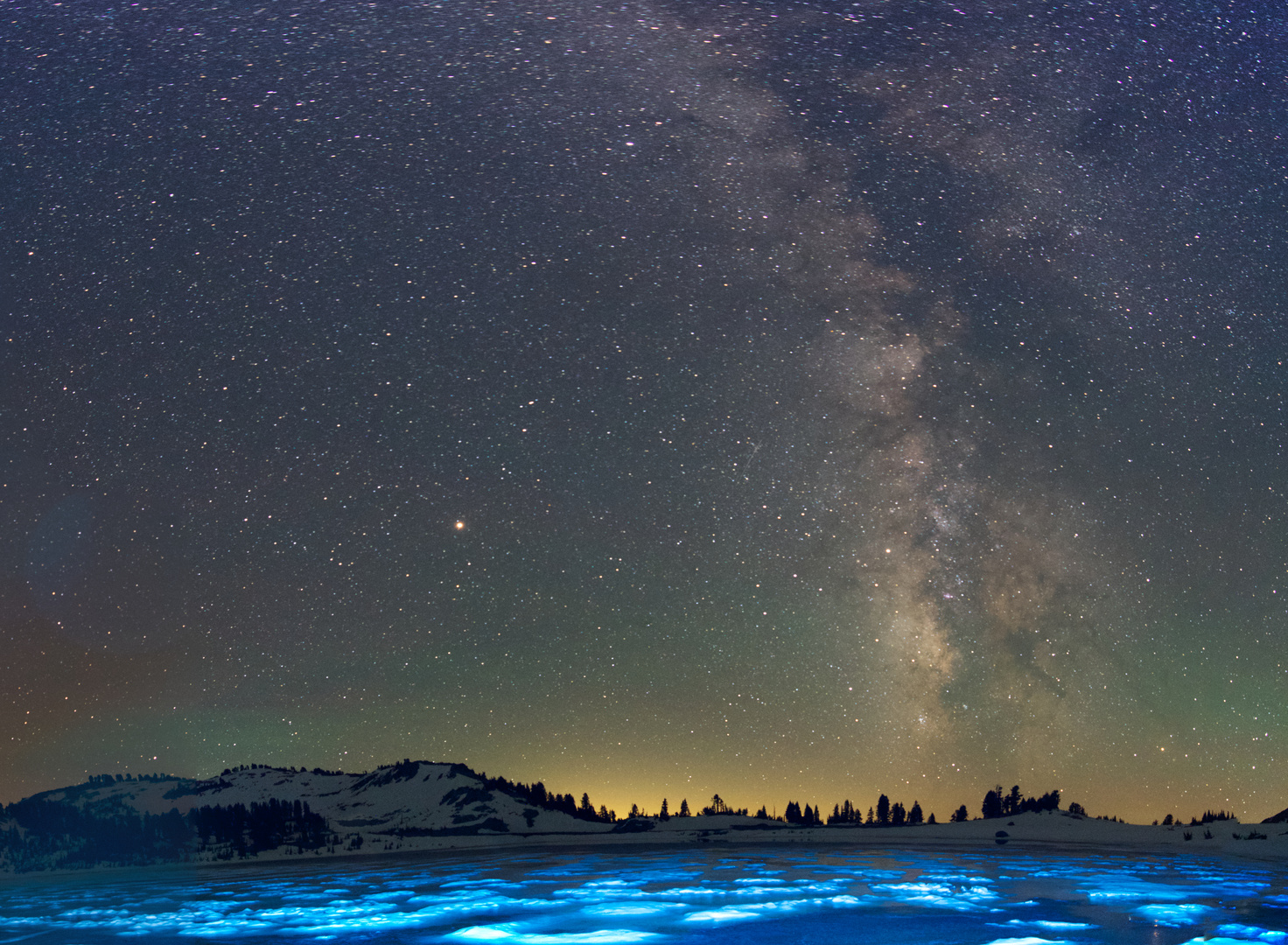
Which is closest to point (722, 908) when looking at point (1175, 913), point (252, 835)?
point (1175, 913)

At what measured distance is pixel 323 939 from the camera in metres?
16.8

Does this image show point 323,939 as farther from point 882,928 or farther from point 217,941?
point 882,928

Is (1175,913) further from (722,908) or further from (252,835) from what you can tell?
(252,835)

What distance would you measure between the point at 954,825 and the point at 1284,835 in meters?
63.1

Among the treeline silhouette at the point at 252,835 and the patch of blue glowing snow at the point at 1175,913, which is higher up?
the patch of blue glowing snow at the point at 1175,913

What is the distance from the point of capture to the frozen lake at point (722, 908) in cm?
1684

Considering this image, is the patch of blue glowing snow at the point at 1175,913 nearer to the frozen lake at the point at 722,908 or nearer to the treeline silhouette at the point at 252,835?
the frozen lake at the point at 722,908

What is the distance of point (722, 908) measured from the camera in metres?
21.3

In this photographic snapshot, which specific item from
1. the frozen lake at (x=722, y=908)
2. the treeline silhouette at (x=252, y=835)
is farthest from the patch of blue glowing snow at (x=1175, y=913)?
the treeline silhouette at (x=252, y=835)

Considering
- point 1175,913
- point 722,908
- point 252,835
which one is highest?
point 1175,913

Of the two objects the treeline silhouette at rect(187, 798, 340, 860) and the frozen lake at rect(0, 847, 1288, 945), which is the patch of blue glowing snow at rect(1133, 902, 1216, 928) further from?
the treeline silhouette at rect(187, 798, 340, 860)

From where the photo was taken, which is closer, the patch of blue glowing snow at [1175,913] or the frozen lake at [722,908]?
the frozen lake at [722,908]

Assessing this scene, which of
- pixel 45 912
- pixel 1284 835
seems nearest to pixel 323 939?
pixel 45 912

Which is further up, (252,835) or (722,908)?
(722,908)
